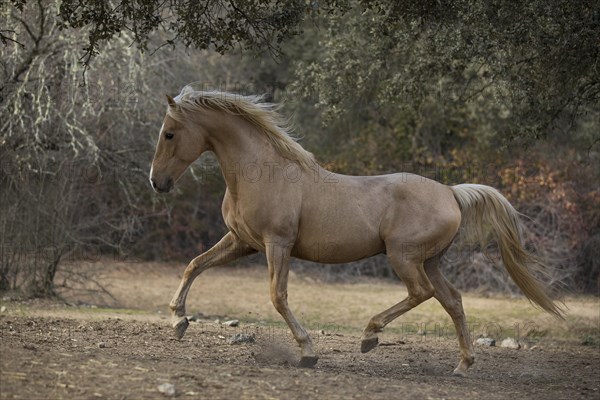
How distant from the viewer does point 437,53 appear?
10461 millimetres

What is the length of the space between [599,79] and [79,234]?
9358mm

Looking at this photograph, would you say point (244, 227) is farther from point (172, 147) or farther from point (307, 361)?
point (307, 361)

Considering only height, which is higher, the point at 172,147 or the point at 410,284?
the point at 172,147

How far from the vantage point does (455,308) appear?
8.06 m

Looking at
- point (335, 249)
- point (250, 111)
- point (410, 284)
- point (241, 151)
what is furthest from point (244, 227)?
point (410, 284)

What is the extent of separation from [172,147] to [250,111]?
0.82 meters

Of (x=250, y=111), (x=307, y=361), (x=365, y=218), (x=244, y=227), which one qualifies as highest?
(x=250, y=111)

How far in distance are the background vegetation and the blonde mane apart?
0.66m

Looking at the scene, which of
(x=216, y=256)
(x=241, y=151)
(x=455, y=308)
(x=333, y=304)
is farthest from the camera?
(x=333, y=304)

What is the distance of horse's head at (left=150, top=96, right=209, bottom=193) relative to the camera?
748cm

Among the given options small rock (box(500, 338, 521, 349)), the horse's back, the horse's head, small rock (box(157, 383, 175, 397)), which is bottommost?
small rock (box(500, 338, 521, 349))

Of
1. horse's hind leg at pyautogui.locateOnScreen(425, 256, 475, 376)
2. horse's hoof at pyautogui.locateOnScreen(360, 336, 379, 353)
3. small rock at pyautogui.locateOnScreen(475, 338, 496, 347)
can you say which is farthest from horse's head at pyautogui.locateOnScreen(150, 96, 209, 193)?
small rock at pyautogui.locateOnScreen(475, 338, 496, 347)

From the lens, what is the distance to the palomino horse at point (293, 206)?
7438 mm

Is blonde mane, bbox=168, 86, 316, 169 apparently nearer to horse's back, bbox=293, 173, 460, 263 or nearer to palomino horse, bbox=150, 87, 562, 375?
palomino horse, bbox=150, 87, 562, 375
